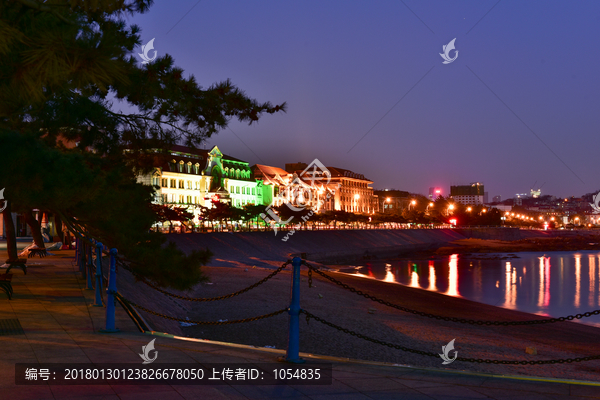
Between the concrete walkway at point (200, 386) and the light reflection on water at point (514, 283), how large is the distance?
18869 millimetres

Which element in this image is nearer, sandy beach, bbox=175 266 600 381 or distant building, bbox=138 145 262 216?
sandy beach, bbox=175 266 600 381

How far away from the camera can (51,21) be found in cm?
491

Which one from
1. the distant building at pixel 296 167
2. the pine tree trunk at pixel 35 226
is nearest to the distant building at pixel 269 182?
the distant building at pixel 296 167

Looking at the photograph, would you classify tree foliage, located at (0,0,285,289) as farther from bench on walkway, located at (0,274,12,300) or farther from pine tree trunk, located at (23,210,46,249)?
pine tree trunk, located at (23,210,46,249)

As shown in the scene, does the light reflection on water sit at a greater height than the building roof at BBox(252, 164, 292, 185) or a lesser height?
lesser

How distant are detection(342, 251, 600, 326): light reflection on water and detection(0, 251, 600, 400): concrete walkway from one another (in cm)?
1887

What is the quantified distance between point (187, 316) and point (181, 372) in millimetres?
10788

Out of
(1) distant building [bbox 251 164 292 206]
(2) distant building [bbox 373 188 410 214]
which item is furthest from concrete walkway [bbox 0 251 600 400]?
(2) distant building [bbox 373 188 410 214]

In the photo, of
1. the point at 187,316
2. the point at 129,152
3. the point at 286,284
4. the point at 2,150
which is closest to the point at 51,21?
the point at 2,150

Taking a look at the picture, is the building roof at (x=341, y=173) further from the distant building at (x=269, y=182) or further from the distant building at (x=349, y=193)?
the distant building at (x=269, y=182)

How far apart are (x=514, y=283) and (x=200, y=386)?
36741 mm

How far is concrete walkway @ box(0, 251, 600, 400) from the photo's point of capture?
16.3 feet

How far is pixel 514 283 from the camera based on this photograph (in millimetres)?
37719

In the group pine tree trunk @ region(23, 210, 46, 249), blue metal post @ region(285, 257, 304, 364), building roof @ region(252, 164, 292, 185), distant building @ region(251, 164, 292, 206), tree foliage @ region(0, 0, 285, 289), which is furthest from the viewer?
building roof @ region(252, 164, 292, 185)
